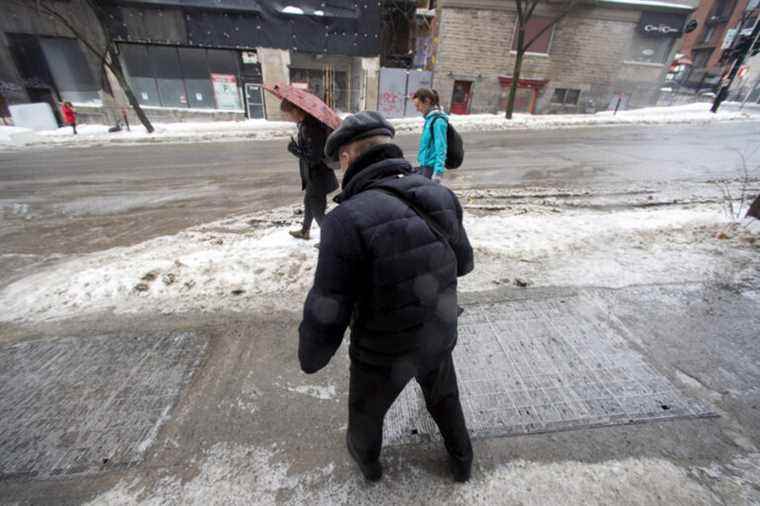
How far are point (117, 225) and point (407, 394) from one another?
6.08 m

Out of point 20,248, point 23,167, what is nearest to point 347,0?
point 23,167

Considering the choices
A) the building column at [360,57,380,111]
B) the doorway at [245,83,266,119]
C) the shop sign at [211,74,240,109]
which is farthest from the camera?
the building column at [360,57,380,111]

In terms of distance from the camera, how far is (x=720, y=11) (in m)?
42.0

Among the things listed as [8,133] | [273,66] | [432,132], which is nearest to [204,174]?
[432,132]

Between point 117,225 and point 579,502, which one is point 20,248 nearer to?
point 117,225

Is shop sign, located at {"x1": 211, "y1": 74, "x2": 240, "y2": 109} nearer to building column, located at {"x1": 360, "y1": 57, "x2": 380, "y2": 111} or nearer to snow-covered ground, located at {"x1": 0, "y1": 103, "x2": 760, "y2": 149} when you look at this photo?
snow-covered ground, located at {"x1": 0, "y1": 103, "x2": 760, "y2": 149}

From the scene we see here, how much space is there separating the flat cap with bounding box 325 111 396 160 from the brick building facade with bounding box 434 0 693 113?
78.8ft

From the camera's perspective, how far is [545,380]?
8.42 feet

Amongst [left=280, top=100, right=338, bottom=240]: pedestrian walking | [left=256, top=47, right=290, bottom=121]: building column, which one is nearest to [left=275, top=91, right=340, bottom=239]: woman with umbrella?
[left=280, top=100, right=338, bottom=240]: pedestrian walking

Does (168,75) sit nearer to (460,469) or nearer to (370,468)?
(370,468)

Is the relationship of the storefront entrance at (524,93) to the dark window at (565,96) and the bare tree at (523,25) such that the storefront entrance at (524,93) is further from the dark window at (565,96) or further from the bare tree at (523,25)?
the bare tree at (523,25)

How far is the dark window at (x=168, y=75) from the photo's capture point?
62.0 feet

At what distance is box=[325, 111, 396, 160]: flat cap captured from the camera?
151 cm

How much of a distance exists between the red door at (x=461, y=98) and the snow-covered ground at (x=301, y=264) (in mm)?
20826
